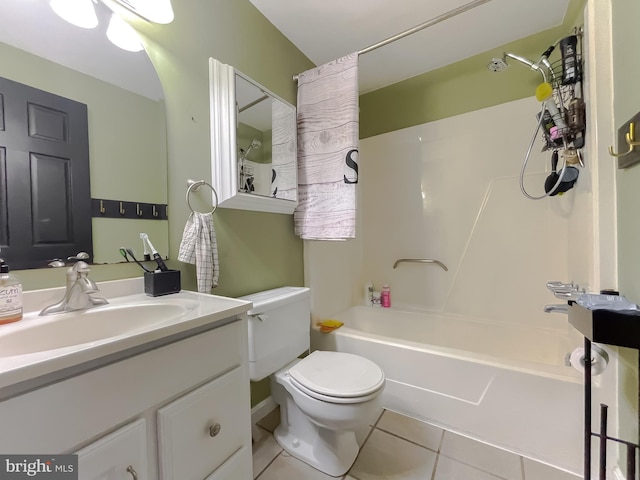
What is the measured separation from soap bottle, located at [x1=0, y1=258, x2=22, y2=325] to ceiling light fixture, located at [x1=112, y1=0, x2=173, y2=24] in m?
1.00

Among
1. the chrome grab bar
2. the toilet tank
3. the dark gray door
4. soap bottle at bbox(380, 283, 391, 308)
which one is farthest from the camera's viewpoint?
soap bottle at bbox(380, 283, 391, 308)

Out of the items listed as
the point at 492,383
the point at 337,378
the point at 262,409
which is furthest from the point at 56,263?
the point at 492,383

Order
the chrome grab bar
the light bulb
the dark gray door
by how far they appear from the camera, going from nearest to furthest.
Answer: the dark gray door
the light bulb
the chrome grab bar

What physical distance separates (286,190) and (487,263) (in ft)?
5.34

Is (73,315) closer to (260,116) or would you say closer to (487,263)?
(260,116)

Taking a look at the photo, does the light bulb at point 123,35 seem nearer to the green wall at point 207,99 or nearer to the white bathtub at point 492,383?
the green wall at point 207,99

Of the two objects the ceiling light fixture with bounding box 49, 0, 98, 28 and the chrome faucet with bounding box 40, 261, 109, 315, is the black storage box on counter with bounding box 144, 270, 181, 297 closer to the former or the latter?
the chrome faucet with bounding box 40, 261, 109, 315

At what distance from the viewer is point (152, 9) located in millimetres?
1053

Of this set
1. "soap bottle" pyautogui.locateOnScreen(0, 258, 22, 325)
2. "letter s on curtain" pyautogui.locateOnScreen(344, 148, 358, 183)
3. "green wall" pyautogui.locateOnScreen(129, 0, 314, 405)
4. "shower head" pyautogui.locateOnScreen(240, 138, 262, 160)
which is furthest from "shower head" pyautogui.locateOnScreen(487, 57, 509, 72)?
"soap bottle" pyautogui.locateOnScreen(0, 258, 22, 325)

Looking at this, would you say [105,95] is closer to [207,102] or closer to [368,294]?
[207,102]

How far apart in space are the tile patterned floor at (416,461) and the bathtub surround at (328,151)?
1126mm

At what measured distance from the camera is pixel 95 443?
21.9 inches

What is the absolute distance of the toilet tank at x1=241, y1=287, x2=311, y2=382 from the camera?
4.06 ft

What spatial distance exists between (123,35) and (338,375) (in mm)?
1682
